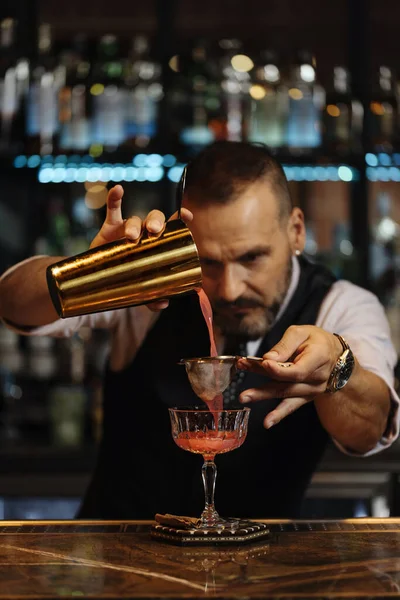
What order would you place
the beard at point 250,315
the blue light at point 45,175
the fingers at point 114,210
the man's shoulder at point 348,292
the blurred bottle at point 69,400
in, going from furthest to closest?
1. the blue light at point 45,175
2. the blurred bottle at point 69,400
3. the man's shoulder at point 348,292
4. the beard at point 250,315
5. the fingers at point 114,210

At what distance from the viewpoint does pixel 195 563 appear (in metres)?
1.28

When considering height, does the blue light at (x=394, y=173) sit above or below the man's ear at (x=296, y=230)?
above

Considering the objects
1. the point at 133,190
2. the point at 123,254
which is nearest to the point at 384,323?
the point at 123,254

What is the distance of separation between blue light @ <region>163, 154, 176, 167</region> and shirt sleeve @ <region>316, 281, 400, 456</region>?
127 centimetres

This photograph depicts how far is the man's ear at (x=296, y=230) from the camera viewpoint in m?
2.09

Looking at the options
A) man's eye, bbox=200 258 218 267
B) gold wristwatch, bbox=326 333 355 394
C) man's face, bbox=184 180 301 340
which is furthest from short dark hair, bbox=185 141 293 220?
gold wristwatch, bbox=326 333 355 394

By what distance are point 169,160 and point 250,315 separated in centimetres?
140

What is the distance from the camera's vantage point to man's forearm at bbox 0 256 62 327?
1.95 m

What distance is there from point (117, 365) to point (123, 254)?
2.44 feet

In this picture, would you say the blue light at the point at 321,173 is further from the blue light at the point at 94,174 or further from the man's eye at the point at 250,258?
the man's eye at the point at 250,258

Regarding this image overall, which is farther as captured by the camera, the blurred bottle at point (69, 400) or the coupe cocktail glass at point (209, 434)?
→ the blurred bottle at point (69, 400)

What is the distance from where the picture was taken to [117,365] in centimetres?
221

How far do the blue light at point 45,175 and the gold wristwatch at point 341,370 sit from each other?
2067 mm

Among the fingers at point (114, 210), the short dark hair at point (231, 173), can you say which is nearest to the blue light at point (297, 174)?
the short dark hair at point (231, 173)
